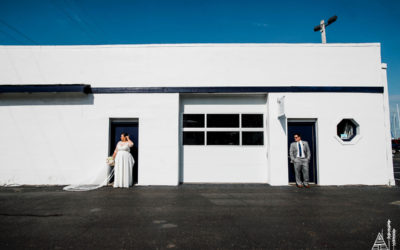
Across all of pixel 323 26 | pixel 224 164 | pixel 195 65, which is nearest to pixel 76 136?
pixel 195 65

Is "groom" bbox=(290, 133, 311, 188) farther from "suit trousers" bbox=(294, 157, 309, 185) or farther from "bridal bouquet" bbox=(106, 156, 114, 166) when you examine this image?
"bridal bouquet" bbox=(106, 156, 114, 166)

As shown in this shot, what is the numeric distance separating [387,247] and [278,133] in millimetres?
4912

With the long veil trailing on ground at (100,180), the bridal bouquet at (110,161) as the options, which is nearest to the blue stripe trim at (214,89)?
the bridal bouquet at (110,161)

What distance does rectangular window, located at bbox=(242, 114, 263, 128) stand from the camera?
8.51 m

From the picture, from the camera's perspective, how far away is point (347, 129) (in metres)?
8.35

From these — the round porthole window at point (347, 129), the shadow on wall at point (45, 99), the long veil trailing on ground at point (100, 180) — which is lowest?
the long veil trailing on ground at point (100, 180)

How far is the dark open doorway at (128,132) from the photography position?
8.38m

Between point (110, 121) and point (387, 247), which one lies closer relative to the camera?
point (387, 247)

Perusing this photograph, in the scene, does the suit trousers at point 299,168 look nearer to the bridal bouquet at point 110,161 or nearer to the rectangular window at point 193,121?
the rectangular window at point 193,121

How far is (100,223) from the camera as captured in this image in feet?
14.3

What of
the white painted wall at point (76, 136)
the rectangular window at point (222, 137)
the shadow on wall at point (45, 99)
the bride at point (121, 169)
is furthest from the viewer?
the rectangular window at point (222, 137)

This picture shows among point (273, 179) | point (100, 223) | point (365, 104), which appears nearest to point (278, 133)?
point (273, 179)

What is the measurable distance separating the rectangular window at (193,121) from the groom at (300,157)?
3.51m

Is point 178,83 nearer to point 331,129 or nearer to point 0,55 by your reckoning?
point 331,129
